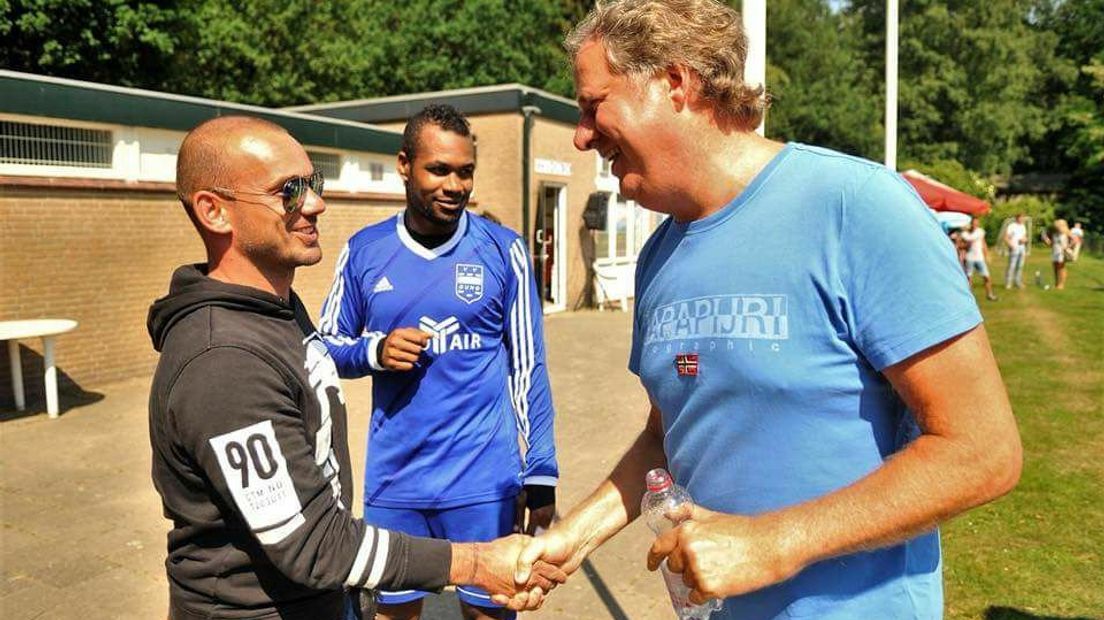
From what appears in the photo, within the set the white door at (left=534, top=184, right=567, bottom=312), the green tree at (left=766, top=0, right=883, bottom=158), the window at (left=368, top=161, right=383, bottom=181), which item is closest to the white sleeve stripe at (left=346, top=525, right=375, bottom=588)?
the window at (left=368, top=161, right=383, bottom=181)

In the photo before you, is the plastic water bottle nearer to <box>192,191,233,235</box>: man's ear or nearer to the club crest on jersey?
<box>192,191,233,235</box>: man's ear

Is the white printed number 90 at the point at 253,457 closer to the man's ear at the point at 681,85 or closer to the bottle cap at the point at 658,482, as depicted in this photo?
the bottle cap at the point at 658,482

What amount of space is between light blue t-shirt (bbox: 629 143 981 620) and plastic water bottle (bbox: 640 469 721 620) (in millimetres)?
82

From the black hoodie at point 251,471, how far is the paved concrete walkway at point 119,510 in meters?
2.51

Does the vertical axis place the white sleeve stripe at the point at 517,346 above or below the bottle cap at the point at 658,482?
above

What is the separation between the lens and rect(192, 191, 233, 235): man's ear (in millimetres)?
2072

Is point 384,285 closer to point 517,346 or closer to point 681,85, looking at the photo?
point 517,346

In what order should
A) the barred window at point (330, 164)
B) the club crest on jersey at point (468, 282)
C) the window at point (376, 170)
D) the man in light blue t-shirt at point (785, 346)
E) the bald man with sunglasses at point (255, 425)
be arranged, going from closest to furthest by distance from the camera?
the man in light blue t-shirt at point (785, 346)
the bald man with sunglasses at point (255, 425)
the club crest on jersey at point (468, 282)
the barred window at point (330, 164)
the window at point (376, 170)

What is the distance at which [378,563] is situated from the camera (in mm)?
2061

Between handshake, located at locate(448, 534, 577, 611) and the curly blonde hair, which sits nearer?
the curly blonde hair

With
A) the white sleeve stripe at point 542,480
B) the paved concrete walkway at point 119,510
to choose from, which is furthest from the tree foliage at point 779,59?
the paved concrete walkway at point 119,510

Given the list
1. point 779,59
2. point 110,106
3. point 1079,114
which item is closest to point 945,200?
point 110,106

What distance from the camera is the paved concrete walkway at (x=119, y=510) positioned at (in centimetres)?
454

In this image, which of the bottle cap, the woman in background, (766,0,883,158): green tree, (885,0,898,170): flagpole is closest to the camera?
the bottle cap
